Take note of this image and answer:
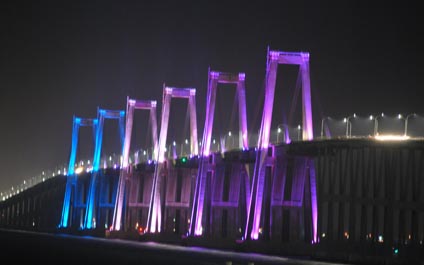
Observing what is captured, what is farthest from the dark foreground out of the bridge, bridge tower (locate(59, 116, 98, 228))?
bridge tower (locate(59, 116, 98, 228))

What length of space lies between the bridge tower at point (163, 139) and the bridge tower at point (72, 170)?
121 feet

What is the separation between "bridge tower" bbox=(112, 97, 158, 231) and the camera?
124 metres

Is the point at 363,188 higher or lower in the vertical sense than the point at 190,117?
lower

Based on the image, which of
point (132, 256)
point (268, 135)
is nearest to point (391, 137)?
point (268, 135)

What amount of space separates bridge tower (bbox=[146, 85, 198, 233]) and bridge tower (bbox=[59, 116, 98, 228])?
36753 mm

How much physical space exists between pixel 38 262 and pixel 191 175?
158 feet

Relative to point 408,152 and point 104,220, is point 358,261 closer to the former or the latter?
point 408,152

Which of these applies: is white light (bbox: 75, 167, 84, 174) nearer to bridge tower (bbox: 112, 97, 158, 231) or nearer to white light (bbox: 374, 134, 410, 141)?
bridge tower (bbox: 112, 97, 158, 231)

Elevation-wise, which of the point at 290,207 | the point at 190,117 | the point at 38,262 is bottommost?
the point at 38,262

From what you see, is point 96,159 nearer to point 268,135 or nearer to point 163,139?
point 163,139

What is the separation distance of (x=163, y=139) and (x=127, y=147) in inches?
663

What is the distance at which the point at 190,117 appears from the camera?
374 ft

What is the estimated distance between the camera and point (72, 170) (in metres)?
150

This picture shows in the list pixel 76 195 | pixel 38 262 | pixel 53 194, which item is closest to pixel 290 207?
pixel 38 262
